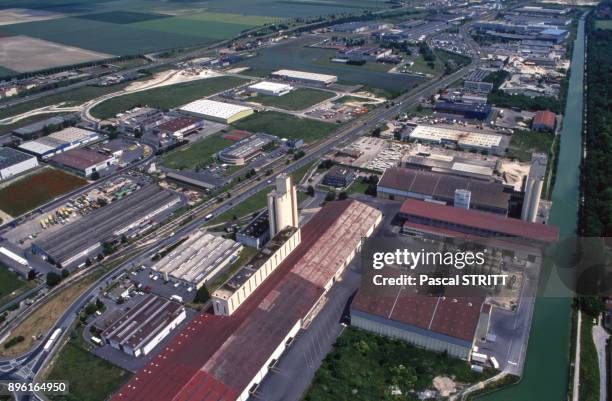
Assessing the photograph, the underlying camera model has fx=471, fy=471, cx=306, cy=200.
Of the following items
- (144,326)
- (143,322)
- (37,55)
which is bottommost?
(144,326)

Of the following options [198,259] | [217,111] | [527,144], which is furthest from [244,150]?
[527,144]

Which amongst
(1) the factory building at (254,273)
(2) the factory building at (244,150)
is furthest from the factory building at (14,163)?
(1) the factory building at (254,273)

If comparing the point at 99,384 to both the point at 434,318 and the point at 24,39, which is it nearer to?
the point at 434,318

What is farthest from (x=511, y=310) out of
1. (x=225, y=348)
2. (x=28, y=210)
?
(x=28, y=210)

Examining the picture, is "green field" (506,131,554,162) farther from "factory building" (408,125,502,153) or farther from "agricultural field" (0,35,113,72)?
"agricultural field" (0,35,113,72)

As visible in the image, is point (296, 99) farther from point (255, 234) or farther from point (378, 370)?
point (378, 370)

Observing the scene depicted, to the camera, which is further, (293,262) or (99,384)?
(293,262)
